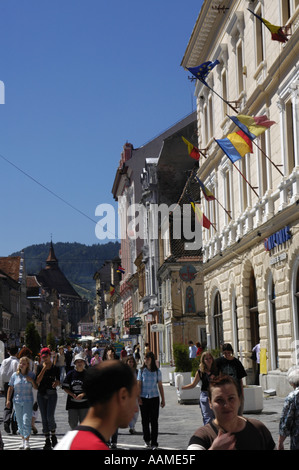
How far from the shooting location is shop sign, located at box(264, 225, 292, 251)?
2069cm

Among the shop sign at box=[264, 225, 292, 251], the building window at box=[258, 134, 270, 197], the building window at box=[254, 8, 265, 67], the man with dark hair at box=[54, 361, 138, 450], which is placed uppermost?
the building window at box=[254, 8, 265, 67]

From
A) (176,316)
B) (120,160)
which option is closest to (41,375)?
(176,316)

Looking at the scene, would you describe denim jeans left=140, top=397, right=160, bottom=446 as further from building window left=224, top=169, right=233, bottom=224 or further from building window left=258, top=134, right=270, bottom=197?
building window left=224, top=169, right=233, bottom=224

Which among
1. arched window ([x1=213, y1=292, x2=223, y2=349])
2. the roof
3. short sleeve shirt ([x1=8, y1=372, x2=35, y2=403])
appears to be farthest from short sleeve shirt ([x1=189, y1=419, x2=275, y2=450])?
the roof

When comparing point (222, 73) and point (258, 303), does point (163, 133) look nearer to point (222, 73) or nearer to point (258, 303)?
point (222, 73)

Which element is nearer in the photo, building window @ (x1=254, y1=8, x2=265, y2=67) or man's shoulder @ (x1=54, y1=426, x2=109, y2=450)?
man's shoulder @ (x1=54, y1=426, x2=109, y2=450)

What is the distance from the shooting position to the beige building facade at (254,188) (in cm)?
2086

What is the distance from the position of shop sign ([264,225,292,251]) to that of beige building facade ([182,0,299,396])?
0.19 ft

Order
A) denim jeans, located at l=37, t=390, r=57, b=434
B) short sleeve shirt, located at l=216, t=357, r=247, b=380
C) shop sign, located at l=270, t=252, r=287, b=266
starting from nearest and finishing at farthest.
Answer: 1. short sleeve shirt, located at l=216, t=357, r=247, b=380
2. denim jeans, located at l=37, t=390, r=57, b=434
3. shop sign, located at l=270, t=252, r=287, b=266

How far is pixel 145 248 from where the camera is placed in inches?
2534

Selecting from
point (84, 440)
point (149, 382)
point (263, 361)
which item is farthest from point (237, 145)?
point (84, 440)

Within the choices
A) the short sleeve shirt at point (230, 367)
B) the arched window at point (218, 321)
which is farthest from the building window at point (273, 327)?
the short sleeve shirt at point (230, 367)

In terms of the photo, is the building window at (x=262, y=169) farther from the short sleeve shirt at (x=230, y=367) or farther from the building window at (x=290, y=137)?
the short sleeve shirt at (x=230, y=367)
